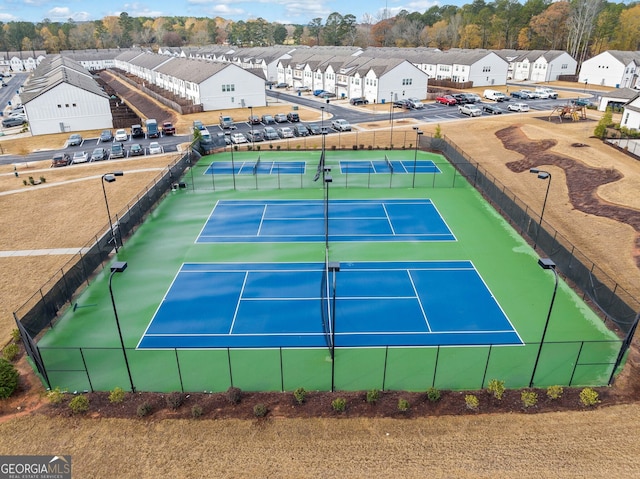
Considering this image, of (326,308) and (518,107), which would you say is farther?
(518,107)

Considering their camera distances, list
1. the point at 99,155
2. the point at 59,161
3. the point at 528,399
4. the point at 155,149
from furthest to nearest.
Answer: the point at 155,149, the point at 99,155, the point at 59,161, the point at 528,399

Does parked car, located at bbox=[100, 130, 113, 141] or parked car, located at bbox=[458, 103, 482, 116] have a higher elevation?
parked car, located at bbox=[458, 103, 482, 116]

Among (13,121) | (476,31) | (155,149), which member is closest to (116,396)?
(155,149)

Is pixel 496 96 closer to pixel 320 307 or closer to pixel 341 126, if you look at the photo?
pixel 341 126

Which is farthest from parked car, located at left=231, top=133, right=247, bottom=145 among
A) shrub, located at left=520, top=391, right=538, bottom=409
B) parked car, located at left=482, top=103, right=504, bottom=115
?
shrub, located at left=520, top=391, right=538, bottom=409

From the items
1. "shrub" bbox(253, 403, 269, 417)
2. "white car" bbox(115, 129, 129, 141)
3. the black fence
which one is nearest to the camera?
"shrub" bbox(253, 403, 269, 417)

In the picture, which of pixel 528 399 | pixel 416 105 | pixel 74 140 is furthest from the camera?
pixel 416 105

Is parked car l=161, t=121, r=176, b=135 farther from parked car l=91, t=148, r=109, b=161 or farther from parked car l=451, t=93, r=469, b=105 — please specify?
parked car l=451, t=93, r=469, b=105

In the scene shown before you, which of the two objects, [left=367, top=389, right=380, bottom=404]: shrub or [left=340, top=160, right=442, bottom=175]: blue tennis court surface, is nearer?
[left=367, top=389, right=380, bottom=404]: shrub

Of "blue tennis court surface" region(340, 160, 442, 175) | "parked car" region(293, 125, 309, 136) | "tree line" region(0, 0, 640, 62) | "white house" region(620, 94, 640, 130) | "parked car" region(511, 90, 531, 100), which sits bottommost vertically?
"blue tennis court surface" region(340, 160, 442, 175)
